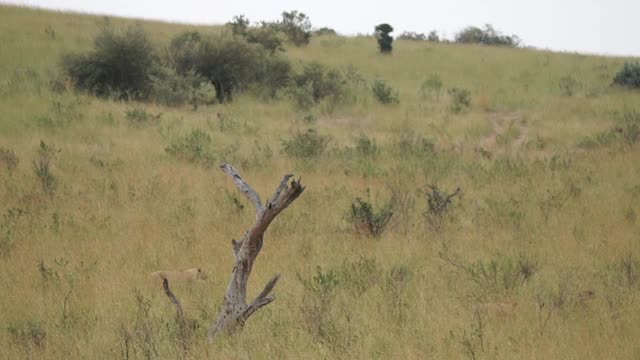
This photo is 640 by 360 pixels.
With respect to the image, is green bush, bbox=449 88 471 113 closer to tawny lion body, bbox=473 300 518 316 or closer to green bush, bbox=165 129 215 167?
green bush, bbox=165 129 215 167

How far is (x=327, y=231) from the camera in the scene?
695 cm

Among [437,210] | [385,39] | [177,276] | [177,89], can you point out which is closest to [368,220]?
[437,210]

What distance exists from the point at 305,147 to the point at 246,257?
7287 mm

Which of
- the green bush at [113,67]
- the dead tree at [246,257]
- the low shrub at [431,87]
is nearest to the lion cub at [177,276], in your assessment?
the dead tree at [246,257]

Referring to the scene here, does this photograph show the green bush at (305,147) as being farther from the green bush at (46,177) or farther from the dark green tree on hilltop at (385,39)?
the dark green tree on hilltop at (385,39)

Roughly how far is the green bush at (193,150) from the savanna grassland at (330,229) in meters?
0.08

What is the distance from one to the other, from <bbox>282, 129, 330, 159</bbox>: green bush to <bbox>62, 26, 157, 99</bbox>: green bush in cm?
625

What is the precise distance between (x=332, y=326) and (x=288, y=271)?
4.87ft

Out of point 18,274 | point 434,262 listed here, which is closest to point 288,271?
point 434,262

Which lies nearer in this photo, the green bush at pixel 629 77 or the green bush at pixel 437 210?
the green bush at pixel 437 210

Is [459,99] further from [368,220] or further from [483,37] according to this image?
[483,37]

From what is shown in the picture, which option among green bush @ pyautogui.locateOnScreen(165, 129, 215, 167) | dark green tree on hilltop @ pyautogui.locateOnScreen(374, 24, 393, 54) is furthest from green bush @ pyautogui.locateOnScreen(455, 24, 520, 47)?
green bush @ pyautogui.locateOnScreen(165, 129, 215, 167)

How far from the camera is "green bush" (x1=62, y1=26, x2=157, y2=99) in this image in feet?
52.4

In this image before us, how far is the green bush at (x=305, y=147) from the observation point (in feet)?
35.8
